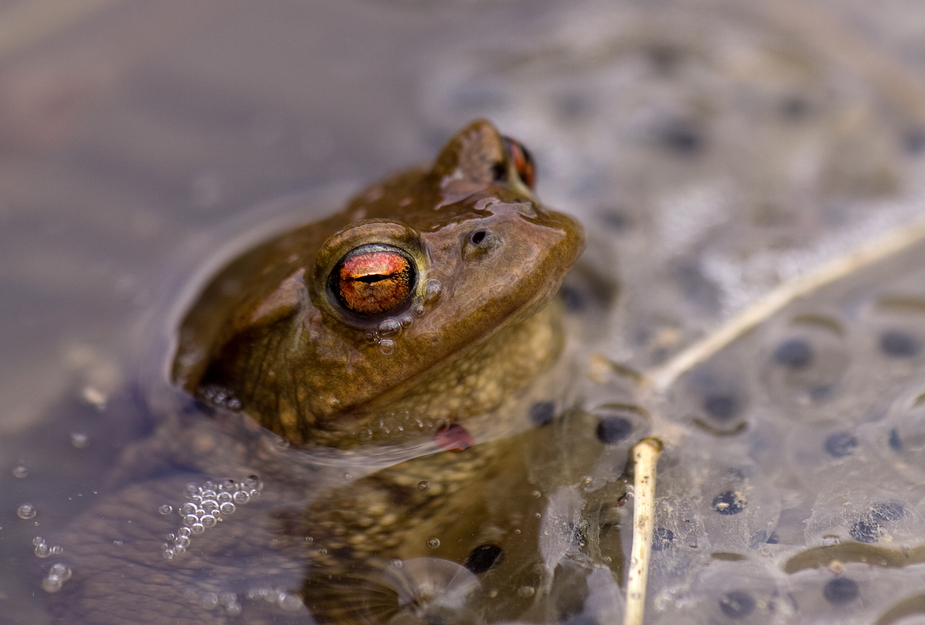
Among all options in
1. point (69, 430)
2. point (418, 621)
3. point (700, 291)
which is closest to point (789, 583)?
point (418, 621)

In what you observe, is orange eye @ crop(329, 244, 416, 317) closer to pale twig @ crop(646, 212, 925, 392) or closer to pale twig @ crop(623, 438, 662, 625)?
pale twig @ crop(623, 438, 662, 625)

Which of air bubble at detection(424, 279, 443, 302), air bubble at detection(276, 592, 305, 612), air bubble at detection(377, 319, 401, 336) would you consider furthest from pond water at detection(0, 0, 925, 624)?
air bubble at detection(424, 279, 443, 302)

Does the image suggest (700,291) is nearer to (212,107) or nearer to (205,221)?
(205,221)

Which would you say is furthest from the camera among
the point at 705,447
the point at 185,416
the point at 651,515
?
the point at 185,416

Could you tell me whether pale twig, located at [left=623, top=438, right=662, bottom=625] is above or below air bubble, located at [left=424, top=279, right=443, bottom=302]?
below

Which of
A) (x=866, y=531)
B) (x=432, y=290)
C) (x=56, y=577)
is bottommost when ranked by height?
(x=56, y=577)

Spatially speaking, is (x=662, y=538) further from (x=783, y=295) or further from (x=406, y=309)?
(x=783, y=295)

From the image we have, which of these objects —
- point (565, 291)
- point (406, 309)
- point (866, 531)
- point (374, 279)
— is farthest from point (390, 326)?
point (866, 531)
